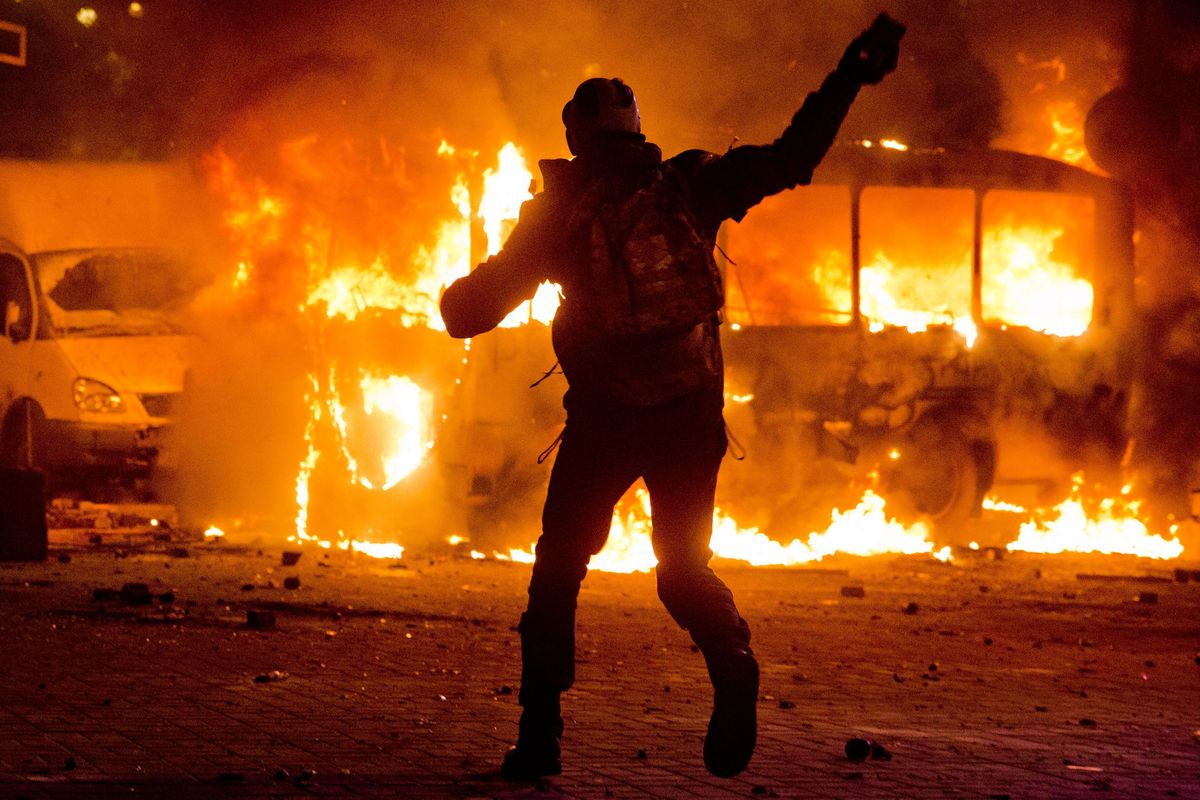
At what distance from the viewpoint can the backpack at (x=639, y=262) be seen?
4.23 meters

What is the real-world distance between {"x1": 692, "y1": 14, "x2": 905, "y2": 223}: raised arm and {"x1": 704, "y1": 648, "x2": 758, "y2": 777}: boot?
116cm

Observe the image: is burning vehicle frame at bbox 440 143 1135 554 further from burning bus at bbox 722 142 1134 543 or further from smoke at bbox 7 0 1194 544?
smoke at bbox 7 0 1194 544

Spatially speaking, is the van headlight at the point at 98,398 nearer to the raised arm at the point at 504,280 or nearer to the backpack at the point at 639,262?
the raised arm at the point at 504,280

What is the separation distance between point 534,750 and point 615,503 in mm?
684

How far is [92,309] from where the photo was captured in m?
15.5

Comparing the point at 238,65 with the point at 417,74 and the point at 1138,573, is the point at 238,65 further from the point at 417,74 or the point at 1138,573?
the point at 1138,573

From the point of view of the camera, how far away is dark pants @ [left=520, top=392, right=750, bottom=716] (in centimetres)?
430

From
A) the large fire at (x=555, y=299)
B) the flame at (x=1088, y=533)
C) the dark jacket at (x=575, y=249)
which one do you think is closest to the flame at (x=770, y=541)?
the large fire at (x=555, y=299)

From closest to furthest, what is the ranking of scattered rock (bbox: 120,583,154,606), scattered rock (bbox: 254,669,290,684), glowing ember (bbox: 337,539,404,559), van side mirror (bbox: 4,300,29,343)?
1. scattered rock (bbox: 254,669,290,684)
2. scattered rock (bbox: 120,583,154,606)
3. glowing ember (bbox: 337,539,404,559)
4. van side mirror (bbox: 4,300,29,343)

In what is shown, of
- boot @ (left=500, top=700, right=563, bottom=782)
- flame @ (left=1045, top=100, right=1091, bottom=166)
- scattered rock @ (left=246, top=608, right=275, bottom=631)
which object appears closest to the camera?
boot @ (left=500, top=700, right=563, bottom=782)

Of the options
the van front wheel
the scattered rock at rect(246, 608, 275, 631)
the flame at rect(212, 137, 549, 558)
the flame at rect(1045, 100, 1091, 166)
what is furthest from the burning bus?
the van front wheel

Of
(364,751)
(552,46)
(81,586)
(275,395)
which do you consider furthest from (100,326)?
(364,751)

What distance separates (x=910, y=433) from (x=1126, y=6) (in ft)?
25.9

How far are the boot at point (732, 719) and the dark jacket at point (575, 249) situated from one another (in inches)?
27.4
